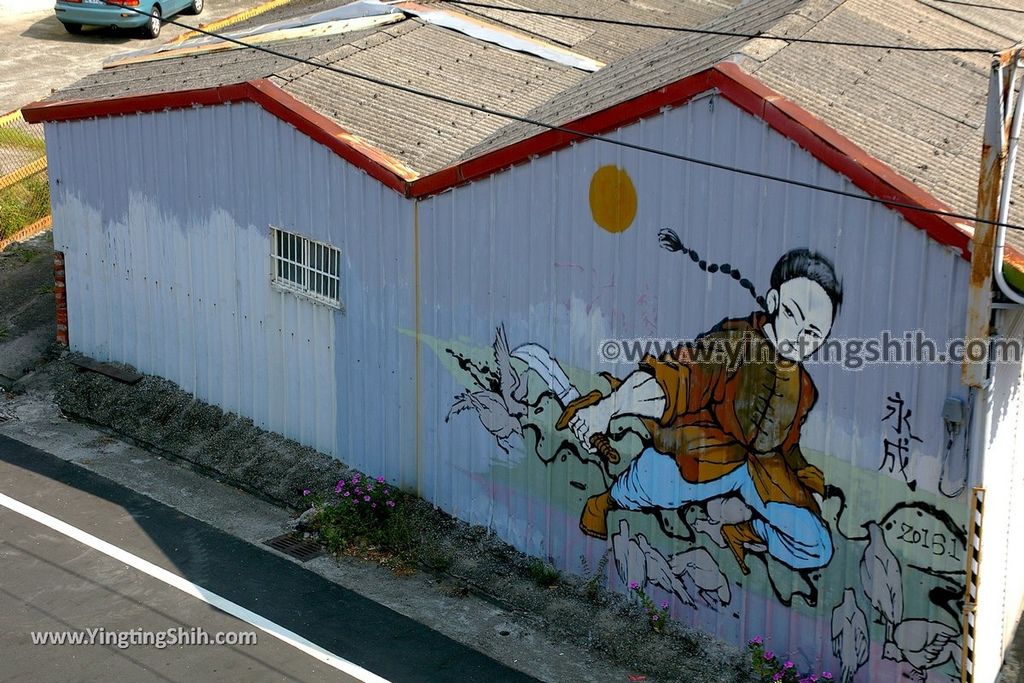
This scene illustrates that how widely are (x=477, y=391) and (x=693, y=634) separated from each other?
9.77ft

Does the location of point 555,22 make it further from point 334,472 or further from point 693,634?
point 693,634

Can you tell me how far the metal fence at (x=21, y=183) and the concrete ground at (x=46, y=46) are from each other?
94.6 inches

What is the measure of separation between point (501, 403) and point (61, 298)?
23.4ft

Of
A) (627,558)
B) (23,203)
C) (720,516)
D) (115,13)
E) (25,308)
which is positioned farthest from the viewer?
(115,13)

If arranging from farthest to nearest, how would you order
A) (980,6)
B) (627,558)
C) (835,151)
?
(980,6)
(627,558)
(835,151)

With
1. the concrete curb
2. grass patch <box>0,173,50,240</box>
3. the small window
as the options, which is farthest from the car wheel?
the small window

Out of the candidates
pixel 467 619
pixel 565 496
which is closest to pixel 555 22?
pixel 565 496

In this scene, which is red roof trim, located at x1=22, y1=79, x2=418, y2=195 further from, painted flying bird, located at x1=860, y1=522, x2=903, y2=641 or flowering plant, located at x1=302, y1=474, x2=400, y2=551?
painted flying bird, located at x1=860, y1=522, x2=903, y2=641

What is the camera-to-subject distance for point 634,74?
12109 millimetres

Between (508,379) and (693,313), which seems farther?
(508,379)

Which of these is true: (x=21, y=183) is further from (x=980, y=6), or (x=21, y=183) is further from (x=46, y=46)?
(x=980, y=6)

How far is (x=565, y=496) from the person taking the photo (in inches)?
464

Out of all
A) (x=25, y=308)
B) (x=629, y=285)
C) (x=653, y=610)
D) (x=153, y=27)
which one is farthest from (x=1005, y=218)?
(x=153, y=27)

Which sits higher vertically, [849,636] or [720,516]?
[720,516]
